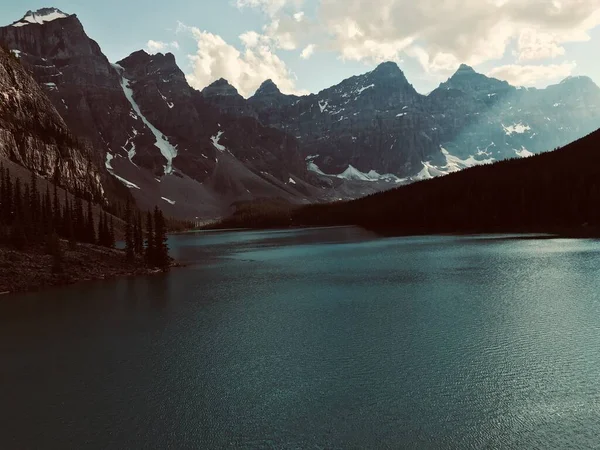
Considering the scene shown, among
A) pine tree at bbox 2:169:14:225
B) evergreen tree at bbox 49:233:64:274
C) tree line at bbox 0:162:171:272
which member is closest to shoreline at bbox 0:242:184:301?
evergreen tree at bbox 49:233:64:274

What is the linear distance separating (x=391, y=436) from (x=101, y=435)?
1394 centimetres

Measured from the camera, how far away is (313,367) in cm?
3238

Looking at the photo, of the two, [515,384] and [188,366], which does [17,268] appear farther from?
[515,384]

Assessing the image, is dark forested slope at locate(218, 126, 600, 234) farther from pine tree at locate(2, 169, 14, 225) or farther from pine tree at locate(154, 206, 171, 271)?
pine tree at locate(2, 169, 14, 225)

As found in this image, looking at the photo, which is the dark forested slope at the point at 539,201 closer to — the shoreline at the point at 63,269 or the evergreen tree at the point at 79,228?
the evergreen tree at the point at 79,228

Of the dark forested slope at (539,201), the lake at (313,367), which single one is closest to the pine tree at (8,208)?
the lake at (313,367)

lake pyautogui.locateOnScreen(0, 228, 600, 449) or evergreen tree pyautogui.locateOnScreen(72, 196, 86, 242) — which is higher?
evergreen tree pyautogui.locateOnScreen(72, 196, 86, 242)

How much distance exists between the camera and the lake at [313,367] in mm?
22969

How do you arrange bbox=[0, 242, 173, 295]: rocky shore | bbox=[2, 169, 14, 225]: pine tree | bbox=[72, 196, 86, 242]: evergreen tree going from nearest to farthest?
bbox=[0, 242, 173, 295]: rocky shore → bbox=[2, 169, 14, 225]: pine tree → bbox=[72, 196, 86, 242]: evergreen tree

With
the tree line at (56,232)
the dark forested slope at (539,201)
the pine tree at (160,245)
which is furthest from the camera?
the dark forested slope at (539,201)

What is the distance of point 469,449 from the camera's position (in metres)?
20.6

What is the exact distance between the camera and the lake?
22969mm

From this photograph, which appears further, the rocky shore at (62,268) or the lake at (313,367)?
the rocky shore at (62,268)

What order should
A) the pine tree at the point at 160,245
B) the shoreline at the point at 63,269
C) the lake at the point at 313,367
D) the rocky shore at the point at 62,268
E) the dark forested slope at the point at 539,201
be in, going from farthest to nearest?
the dark forested slope at the point at 539,201 < the pine tree at the point at 160,245 < the rocky shore at the point at 62,268 < the shoreline at the point at 63,269 < the lake at the point at 313,367
